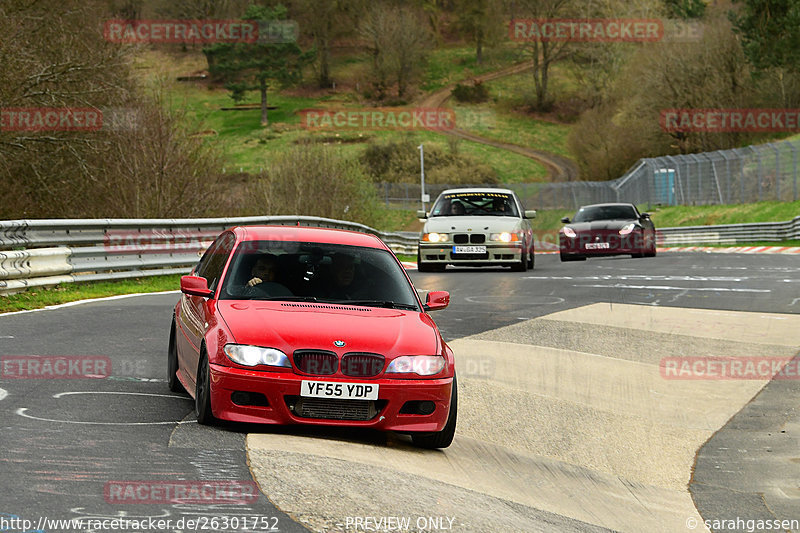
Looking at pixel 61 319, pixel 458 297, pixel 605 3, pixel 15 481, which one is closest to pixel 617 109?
pixel 605 3

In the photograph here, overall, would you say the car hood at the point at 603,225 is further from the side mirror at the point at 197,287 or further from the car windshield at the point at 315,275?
the side mirror at the point at 197,287

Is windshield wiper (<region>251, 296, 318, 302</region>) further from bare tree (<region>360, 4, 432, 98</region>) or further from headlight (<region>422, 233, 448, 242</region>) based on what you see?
bare tree (<region>360, 4, 432, 98</region>)

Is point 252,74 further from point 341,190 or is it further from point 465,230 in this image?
point 465,230

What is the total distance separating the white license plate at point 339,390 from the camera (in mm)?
6746

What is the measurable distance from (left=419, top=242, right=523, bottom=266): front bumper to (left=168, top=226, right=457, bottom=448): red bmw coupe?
48.1ft

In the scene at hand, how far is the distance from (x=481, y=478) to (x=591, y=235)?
21.2m

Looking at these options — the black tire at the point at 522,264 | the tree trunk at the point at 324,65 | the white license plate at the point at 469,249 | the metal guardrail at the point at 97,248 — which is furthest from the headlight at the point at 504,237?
the tree trunk at the point at 324,65

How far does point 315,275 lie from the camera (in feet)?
26.7

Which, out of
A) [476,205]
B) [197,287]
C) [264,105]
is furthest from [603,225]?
[264,105]

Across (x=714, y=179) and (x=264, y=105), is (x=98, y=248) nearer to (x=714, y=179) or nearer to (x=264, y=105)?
(x=714, y=179)

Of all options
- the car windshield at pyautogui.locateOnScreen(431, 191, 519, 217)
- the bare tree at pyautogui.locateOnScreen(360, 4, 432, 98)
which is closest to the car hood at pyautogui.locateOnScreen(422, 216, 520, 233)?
the car windshield at pyautogui.locateOnScreen(431, 191, 519, 217)

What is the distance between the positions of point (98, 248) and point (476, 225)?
815 cm

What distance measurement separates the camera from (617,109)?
8419 cm

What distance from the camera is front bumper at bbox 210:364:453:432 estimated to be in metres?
6.74
